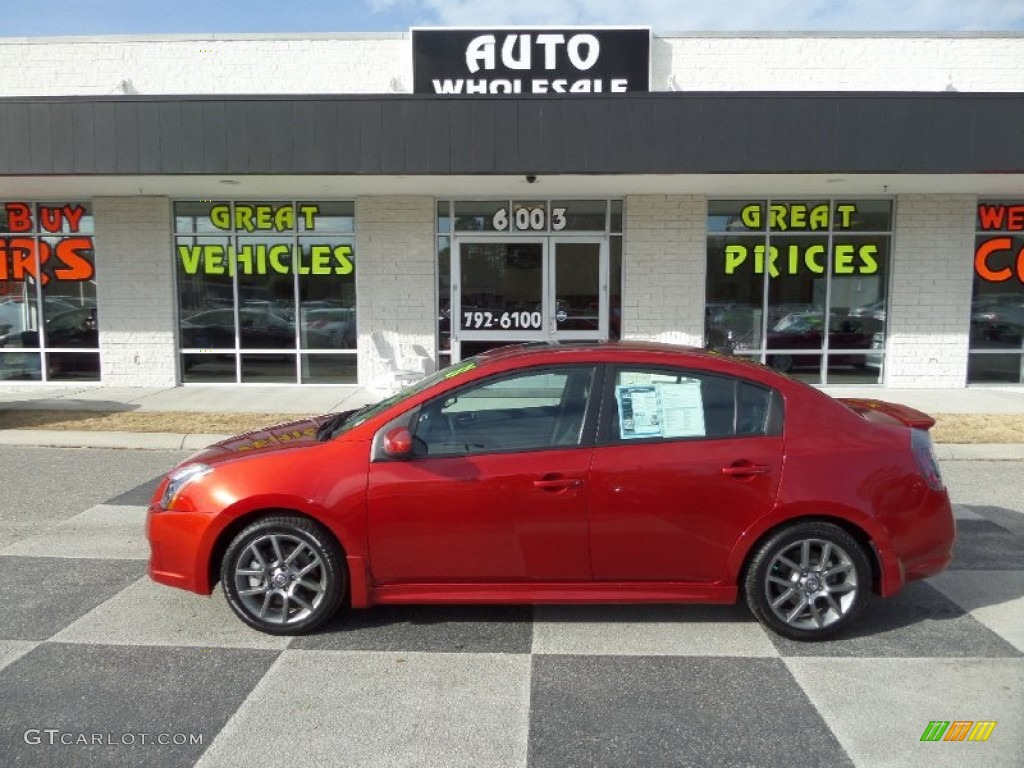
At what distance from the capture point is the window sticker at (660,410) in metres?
3.95

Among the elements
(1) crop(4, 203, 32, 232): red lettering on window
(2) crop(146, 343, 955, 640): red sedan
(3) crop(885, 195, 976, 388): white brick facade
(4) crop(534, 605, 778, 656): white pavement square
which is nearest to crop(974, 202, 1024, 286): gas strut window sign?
(3) crop(885, 195, 976, 388): white brick facade

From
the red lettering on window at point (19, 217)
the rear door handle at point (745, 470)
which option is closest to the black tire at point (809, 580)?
the rear door handle at point (745, 470)

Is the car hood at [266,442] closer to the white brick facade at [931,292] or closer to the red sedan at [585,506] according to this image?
the red sedan at [585,506]

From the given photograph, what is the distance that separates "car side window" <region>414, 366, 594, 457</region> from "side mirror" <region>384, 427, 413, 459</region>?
0.07 meters

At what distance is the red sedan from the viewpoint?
3826 mm

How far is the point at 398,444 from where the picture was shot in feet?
12.5

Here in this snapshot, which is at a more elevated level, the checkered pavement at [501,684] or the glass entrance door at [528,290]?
the glass entrance door at [528,290]

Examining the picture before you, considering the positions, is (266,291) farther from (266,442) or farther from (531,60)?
(266,442)

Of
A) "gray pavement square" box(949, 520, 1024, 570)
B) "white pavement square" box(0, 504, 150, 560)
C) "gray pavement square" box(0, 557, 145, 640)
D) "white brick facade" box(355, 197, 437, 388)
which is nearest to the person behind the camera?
"gray pavement square" box(0, 557, 145, 640)

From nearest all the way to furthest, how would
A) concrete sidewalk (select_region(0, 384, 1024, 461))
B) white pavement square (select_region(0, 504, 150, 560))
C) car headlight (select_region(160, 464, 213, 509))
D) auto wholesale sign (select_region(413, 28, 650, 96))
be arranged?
car headlight (select_region(160, 464, 213, 509))
white pavement square (select_region(0, 504, 150, 560))
concrete sidewalk (select_region(0, 384, 1024, 461))
auto wholesale sign (select_region(413, 28, 650, 96))

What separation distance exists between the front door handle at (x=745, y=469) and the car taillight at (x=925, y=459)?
2.72 ft

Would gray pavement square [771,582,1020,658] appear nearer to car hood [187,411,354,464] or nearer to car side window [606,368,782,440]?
car side window [606,368,782,440]

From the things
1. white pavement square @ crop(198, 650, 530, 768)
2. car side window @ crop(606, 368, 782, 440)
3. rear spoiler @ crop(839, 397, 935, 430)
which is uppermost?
car side window @ crop(606, 368, 782, 440)

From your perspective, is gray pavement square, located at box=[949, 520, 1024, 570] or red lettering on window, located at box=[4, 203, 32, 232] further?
red lettering on window, located at box=[4, 203, 32, 232]
